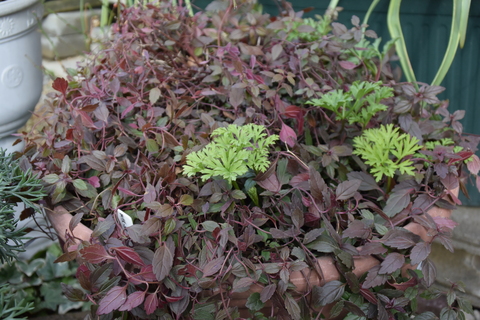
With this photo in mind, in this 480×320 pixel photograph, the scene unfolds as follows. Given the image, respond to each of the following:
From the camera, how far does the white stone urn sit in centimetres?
120

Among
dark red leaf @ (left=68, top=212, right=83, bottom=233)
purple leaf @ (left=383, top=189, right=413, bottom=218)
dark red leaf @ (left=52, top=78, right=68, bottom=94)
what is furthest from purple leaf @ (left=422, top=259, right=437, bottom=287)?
dark red leaf @ (left=52, top=78, right=68, bottom=94)

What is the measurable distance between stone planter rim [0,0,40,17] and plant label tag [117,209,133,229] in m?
0.67

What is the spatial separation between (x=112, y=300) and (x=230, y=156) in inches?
11.2

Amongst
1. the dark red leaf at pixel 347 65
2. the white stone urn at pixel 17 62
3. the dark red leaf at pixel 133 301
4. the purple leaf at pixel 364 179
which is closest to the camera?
the dark red leaf at pixel 133 301

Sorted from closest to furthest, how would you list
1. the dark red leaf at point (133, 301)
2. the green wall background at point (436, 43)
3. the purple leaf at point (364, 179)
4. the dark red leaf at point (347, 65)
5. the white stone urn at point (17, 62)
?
the dark red leaf at point (133, 301) < the purple leaf at point (364, 179) < the dark red leaf at point (347, 65) < the white stone urn at point (17, 62) < the green wall background at point (436, 43)

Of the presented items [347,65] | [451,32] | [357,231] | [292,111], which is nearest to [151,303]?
[357,231]

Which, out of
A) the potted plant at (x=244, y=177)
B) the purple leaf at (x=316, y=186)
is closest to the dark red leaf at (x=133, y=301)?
the potted plant at (x=244, y=177)

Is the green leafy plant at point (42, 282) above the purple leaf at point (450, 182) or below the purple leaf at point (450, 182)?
below

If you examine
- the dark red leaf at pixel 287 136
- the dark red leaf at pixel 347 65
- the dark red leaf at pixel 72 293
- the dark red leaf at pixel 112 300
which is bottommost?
the dark red leaf at pixel 72 293

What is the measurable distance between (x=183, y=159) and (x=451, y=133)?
23.4 inches

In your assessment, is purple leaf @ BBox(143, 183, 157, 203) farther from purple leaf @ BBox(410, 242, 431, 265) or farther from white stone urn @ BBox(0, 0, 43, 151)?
white stone urn @ BBox(0, 0, 43, 151)

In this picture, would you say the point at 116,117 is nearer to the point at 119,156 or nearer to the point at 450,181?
the point at 119,156

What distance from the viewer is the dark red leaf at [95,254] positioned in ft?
2.39

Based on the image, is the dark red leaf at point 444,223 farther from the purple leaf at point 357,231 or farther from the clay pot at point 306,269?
the purple leaf at point 357,231
